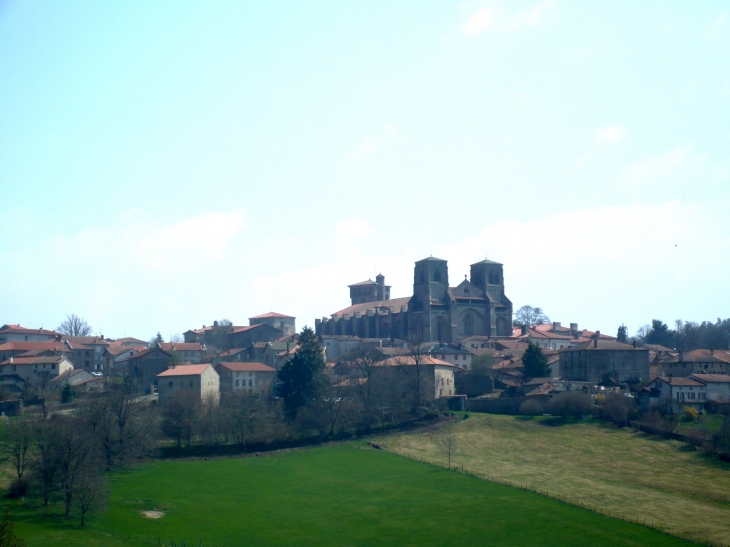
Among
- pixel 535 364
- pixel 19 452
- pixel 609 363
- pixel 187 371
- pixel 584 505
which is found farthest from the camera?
pixel 609 363

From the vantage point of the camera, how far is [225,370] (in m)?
76.9

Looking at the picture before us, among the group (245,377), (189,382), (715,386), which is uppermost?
(245,377)

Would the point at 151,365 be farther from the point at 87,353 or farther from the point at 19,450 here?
the point at 19,450

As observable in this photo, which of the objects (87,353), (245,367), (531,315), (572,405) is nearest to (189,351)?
(87,353)

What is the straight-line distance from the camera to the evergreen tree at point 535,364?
250 ft

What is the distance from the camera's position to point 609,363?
76.9 meters

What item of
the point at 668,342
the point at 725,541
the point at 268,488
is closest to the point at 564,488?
the point at 725,541

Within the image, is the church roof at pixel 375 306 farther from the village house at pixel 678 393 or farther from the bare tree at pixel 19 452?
the bare tree at pixel 19 452

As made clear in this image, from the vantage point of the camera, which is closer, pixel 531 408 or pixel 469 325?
pixel 531 408

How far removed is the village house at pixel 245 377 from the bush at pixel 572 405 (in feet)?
82.0

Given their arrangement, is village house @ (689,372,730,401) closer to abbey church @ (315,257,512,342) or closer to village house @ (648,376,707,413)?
village house @ (648,376,707,413)

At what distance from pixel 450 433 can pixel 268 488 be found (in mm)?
18770

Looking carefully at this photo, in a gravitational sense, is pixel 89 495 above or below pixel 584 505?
above

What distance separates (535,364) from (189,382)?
30.4 m
